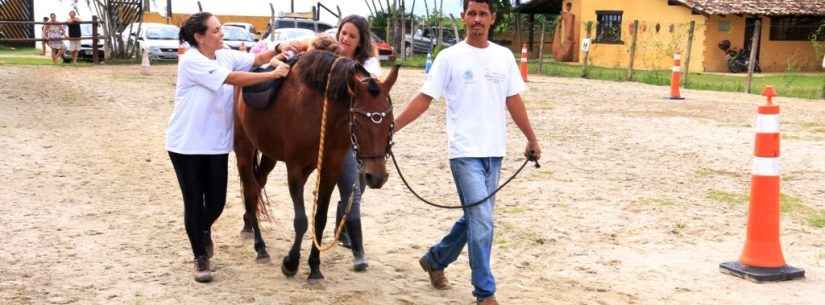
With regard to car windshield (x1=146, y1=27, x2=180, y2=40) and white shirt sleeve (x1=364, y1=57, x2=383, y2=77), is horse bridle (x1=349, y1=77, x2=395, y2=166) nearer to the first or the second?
white shirt sleeve (x1=364, y1=57, x2=383, y2=77)

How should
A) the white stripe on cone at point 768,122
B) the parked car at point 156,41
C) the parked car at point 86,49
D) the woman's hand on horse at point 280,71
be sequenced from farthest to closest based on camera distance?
the parked car at point 156,41
the parked car at point 86,49
the white stripe on cone at point 768,122
the woman's hand on horse at point 280,71

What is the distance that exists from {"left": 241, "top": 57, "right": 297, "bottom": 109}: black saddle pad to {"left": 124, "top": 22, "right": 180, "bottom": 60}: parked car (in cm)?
2361

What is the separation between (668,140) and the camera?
11586 mm

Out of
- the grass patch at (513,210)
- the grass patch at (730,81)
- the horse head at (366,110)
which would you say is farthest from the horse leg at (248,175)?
the grass patch at (730,81)

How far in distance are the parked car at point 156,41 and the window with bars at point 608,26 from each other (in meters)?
16.0

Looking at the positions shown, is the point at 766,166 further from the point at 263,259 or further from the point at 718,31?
the point at 718,31

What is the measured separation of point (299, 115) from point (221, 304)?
1136mm

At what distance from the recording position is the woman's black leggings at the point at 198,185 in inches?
202

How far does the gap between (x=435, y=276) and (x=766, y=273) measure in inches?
78.9

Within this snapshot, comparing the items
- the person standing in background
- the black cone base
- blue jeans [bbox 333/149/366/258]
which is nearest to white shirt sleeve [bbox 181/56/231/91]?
blue jeans [bbox 333/149/366/258]

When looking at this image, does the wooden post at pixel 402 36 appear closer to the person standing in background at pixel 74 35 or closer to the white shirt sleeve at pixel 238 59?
the person standing in background at pixel 74 35

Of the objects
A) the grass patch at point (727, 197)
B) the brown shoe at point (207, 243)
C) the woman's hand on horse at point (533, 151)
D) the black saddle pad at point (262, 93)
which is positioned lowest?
the grass patch at point (727, 197)

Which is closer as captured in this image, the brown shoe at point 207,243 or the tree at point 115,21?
the brown shoe at point 207,243

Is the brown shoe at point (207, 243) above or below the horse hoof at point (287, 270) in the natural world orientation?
above
